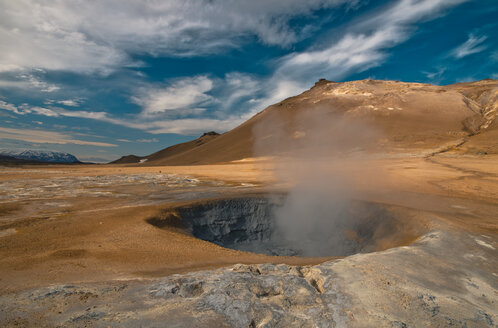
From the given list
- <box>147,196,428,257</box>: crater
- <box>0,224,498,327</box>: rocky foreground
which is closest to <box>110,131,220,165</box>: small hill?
<box>147,196,428,257</box>: crater

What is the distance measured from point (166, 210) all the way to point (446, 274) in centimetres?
759

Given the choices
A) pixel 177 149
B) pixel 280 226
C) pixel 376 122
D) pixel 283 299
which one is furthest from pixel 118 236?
pixel 177 149

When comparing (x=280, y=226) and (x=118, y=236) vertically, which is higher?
→ (x=118, y=236)

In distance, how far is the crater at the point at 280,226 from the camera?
8.17 m

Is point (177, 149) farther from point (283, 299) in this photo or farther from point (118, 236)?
point (283, 299)

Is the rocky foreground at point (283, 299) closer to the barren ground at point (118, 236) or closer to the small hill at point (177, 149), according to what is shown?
the barren ground at point (118, 236)

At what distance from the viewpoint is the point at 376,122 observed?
A: 46000 millimetres

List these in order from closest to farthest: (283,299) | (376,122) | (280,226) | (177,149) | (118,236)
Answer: (283,299) → (118,236) → (280,226) → (376,122) → (177,149)

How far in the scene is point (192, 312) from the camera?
2.73 meters

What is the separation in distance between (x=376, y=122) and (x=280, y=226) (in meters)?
43.0

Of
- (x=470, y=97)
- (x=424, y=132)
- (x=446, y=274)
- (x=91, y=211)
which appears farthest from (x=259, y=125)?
(x=446, y=274)

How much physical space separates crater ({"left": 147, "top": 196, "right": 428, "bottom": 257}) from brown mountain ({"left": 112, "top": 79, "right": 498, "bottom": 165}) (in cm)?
2925

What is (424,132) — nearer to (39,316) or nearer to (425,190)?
(425,190)

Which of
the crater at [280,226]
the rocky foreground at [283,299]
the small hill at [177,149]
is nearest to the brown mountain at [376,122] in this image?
the small hill at [177,149]
